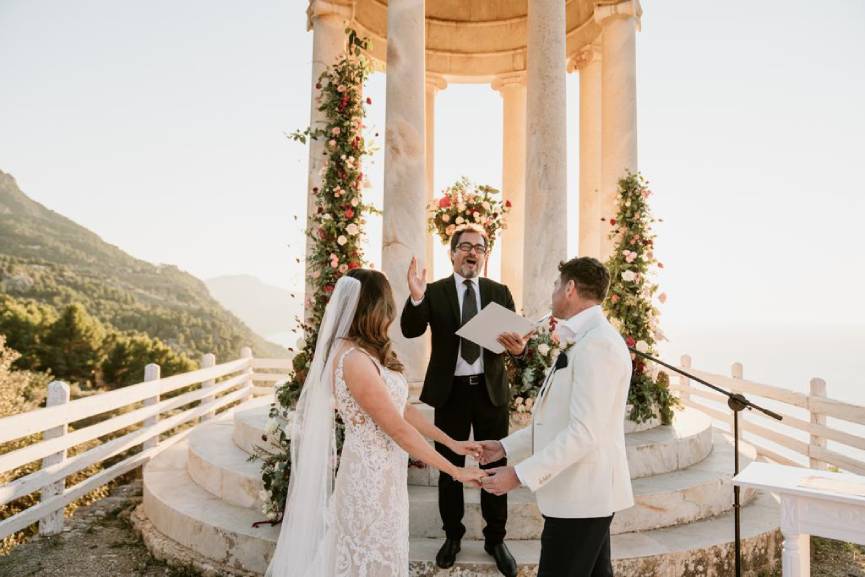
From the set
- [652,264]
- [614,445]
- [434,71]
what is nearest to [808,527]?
[614,445]

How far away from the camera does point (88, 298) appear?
66.3 m

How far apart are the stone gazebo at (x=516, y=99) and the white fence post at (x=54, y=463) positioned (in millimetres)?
5872

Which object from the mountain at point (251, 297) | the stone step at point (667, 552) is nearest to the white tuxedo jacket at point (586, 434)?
the stone step at point (667, 552)

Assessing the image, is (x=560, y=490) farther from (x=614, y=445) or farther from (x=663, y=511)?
(x=663, y=511)

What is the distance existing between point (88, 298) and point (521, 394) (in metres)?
70.2

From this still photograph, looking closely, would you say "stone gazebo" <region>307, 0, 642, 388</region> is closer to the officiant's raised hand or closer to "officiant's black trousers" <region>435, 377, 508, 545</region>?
the officiant's raised hand

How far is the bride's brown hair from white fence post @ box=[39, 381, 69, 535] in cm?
736

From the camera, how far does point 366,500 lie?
471 centimetres

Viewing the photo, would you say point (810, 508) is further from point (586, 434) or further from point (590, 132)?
point (590, 132)

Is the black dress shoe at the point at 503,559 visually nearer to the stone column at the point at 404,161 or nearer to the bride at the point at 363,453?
the bride at the point at 363,453

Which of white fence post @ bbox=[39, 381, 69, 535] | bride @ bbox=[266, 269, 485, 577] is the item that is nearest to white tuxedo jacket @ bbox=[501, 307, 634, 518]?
bride @ bbox=[266, 269, 485, 577]

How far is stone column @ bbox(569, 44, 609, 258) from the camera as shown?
15.9 metres

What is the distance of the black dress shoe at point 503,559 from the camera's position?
6.68 m

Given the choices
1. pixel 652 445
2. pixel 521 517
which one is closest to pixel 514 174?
pixel 652 445
